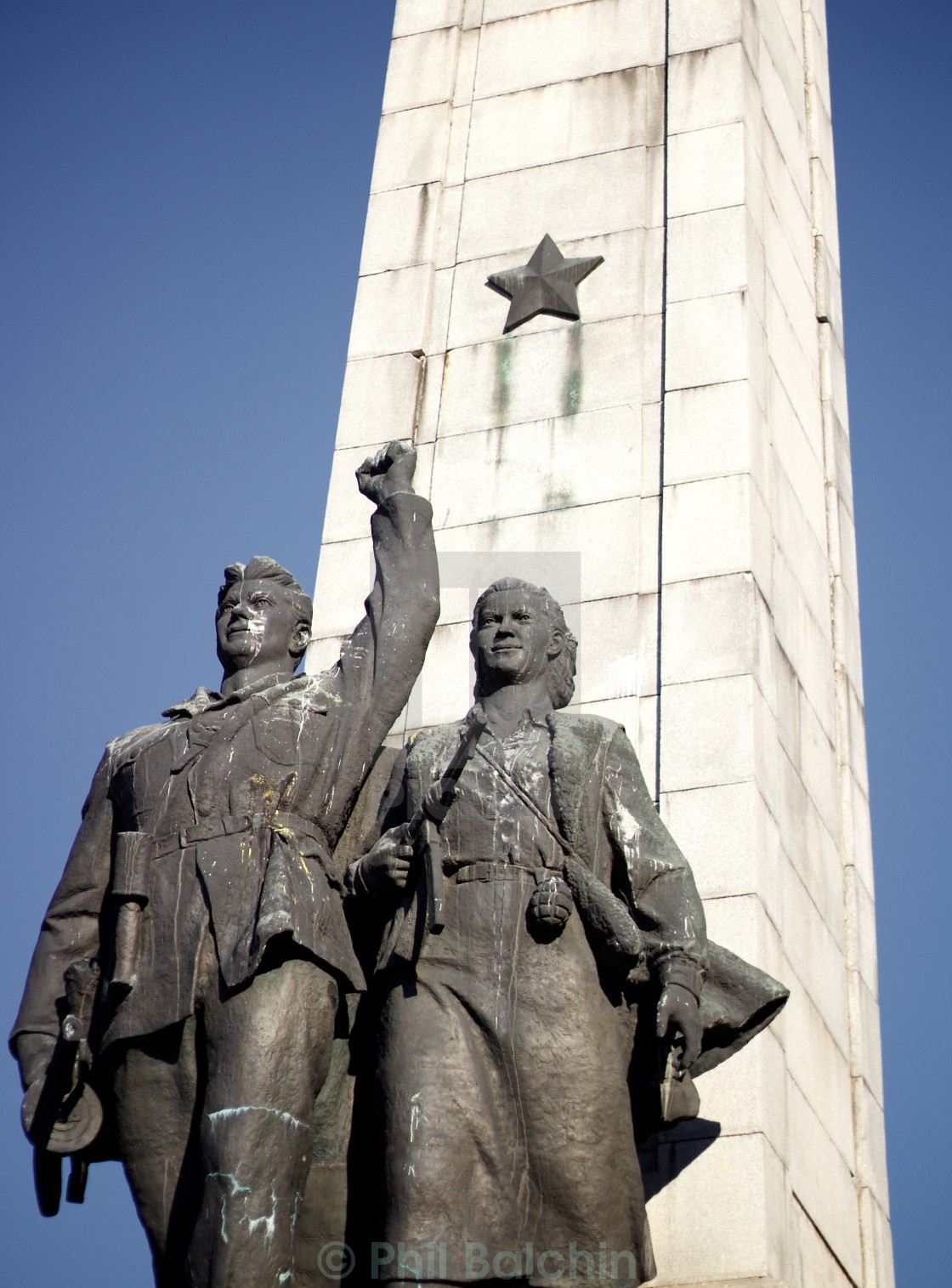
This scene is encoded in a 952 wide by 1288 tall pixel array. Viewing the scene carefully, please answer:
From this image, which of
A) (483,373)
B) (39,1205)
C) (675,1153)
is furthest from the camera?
(483,373)

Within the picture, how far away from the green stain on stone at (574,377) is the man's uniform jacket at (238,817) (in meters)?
2.85

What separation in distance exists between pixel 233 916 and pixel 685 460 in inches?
181

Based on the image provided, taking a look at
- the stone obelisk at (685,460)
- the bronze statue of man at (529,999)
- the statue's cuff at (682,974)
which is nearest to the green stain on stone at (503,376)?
the stone obelisk at (685,460)

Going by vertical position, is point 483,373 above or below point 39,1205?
above

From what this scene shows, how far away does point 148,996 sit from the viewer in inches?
343

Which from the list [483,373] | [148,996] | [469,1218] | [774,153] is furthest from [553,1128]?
[774,153]

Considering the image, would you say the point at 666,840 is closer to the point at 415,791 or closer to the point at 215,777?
the point at 415,791

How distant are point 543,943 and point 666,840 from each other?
0.79 meters

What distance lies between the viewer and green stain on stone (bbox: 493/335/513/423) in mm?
12828

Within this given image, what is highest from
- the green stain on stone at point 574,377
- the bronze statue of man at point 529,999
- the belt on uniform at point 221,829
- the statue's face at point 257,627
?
the green stain on stone at point 574,377

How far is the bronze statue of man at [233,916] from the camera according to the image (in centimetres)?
835

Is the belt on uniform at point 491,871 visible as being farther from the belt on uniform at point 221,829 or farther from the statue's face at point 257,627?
the statue's face at point 257,627

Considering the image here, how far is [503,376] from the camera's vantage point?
1298cm

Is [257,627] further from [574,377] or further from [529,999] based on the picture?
[574,377]
